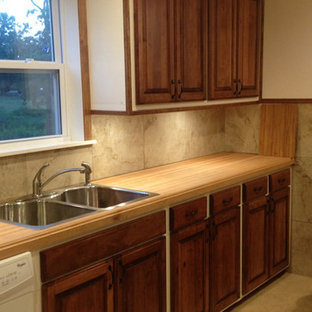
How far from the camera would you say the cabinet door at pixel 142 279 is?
7.63 ft

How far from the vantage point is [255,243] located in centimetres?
338

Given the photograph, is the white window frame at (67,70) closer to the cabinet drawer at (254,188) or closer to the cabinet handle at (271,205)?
the cabinet drawer at (254,188)

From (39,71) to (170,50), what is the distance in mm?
785

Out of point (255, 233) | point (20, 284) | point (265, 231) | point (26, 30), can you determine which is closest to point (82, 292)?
point (20, 284)

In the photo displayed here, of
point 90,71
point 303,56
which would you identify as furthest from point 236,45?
point 90,71

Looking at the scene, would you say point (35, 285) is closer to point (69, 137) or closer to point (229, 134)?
point (69, 137)

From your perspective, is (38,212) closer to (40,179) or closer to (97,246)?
(40,179)

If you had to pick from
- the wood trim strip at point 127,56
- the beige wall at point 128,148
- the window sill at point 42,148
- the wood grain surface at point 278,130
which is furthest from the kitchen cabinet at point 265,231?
the window sill at point 42,148

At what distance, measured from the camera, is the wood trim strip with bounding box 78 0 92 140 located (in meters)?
2.84

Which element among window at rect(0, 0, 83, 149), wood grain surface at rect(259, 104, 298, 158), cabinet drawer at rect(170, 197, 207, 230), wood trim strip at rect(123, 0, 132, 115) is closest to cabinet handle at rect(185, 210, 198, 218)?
cabinet drawer at rect(170, 197, 207, 230)

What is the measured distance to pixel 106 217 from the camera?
2.19 m

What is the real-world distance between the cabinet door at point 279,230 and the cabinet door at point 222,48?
33.7 inches

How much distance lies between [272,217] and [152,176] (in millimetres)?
1034

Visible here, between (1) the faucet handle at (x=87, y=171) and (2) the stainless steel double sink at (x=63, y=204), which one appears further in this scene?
(1) the faucet handle at (x=87, y=171)
